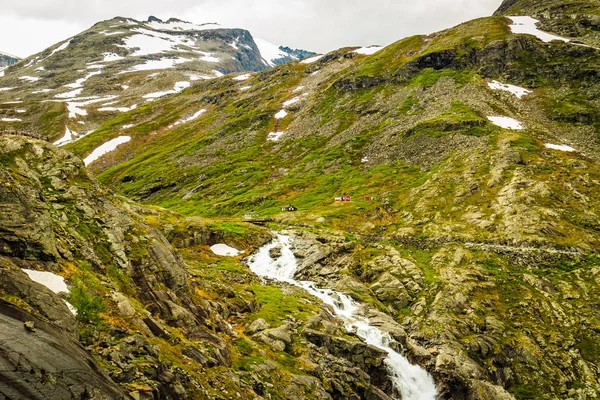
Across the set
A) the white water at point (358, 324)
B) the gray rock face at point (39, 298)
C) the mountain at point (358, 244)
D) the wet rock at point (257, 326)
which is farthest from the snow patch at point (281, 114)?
the gray rock face at point (39, 298)

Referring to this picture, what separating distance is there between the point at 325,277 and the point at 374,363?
20.0 metres

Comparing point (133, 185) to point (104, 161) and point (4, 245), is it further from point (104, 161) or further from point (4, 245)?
point (4, 245)

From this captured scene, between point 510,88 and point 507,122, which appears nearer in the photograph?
point 507,122

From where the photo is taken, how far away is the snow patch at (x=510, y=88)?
104 meters

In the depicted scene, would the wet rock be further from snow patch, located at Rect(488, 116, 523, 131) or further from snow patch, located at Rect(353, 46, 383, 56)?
snow patch, located at Rect(353, 46, 383, 56)

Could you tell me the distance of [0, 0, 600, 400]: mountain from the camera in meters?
17.8

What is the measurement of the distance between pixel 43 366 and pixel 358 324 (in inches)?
1156

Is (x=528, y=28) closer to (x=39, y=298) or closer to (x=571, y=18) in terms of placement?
(x=571, y=18)

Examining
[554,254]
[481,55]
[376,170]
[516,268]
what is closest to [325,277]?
[516,268]

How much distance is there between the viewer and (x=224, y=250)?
5522 cm

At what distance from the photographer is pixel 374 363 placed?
29.2 metres

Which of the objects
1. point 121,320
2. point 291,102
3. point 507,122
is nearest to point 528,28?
point 507,122

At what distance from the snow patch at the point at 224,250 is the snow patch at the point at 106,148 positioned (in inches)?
4716

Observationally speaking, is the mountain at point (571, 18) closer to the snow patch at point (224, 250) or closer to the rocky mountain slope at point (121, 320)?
the snow patch at point (224, 250)
